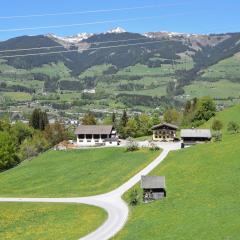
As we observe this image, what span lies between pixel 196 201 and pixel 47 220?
2109cm

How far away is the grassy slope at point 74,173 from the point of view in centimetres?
9812

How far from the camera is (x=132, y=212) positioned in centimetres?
7319

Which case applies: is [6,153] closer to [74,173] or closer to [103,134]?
[103,134]

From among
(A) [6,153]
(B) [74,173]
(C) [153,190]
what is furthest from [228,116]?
(C) [153,190]

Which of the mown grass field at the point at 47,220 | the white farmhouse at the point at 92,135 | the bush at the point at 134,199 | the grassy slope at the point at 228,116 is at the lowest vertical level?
the mown grass field at the point at 47,220

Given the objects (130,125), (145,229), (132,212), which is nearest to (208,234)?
(145,229)

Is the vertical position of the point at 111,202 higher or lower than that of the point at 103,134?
lower

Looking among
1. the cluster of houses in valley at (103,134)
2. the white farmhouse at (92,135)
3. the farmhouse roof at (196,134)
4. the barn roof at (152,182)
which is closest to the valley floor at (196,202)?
the barn roof at (152,182)

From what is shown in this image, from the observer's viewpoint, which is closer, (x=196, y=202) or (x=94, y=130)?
(x=196, y=202)

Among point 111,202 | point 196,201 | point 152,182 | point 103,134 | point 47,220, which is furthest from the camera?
point 103,134

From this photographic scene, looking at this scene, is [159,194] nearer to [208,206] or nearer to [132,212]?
[132,212]

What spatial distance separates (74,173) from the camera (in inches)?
4363

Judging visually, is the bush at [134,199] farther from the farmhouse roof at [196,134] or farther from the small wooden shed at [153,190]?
the farmhouse roof at [196,134]

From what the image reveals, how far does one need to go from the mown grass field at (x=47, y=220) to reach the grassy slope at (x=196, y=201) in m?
6.08
